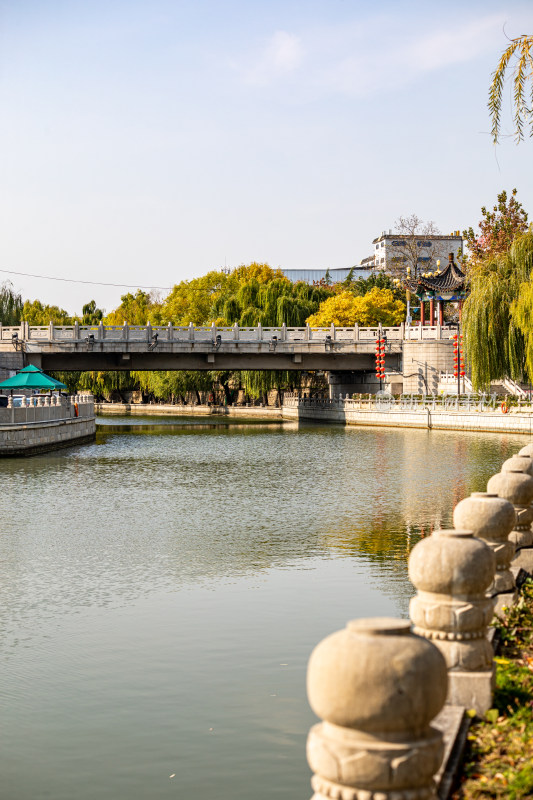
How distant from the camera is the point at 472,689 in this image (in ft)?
19.3

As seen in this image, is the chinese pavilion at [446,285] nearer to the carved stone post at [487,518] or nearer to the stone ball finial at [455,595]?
the carved stone post at [487,518]

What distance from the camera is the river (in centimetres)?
691

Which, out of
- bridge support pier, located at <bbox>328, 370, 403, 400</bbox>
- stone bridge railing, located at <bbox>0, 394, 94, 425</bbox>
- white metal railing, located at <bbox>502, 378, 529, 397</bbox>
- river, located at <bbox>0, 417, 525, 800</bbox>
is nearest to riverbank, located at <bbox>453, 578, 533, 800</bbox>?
river, located at <bbox>0, 417, 525, 800</bbox>

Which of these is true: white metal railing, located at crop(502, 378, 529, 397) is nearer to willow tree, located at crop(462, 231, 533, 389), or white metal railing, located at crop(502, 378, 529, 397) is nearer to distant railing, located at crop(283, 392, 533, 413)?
distant railing, located at crop(283, 392, 533, 413)

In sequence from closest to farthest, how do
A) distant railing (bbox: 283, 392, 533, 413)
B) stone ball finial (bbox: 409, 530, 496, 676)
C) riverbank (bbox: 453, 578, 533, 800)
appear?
riverbank (bbox: 453, 578, 533, 800) < stone ball finial (bbox: 409, 530, 496, 676) < distant railing (bbox: 283, 392, 533, 413)

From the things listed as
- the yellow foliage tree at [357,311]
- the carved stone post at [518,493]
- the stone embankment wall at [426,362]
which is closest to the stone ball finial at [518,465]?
the carved stone post at [518,493]

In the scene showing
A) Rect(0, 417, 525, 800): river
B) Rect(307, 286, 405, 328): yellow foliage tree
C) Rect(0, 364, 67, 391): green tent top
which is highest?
Rect(307, 286, 405, 328): yellow foliage tree

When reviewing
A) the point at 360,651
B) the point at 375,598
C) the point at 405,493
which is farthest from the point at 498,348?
the point at 360,651

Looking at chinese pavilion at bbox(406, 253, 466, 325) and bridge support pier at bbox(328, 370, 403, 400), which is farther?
bridge support pier at bbox(328, 370, 403, 400)

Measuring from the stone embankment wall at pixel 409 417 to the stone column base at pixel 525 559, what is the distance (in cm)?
3501

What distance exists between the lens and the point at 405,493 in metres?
22.5

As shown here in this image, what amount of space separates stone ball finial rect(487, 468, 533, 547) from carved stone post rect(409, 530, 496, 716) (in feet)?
9.87

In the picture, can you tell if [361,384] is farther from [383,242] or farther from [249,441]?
[383,242]

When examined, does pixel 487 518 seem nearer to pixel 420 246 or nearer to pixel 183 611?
pixel 183 611
